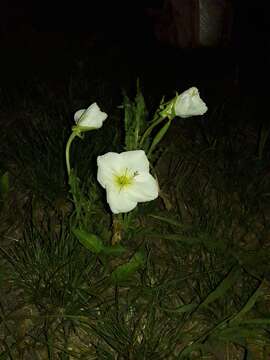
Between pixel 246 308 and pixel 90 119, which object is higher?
pixel 90 119

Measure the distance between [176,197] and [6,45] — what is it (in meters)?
1.33

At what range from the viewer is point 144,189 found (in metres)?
0.98

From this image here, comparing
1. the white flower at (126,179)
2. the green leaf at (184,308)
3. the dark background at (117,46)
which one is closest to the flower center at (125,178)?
the white flower at (126,179)

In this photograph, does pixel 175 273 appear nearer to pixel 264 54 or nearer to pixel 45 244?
pixel 45 244

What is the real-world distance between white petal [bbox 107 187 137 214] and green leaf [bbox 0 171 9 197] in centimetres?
46

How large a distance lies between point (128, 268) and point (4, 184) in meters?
0.47

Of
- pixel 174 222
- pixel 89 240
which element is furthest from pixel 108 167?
pixel 174 222

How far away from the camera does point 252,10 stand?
2090mm

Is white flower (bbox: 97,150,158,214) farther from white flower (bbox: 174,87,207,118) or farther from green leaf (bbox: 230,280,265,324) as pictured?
green leaf (bbox: 230,280,265,324)

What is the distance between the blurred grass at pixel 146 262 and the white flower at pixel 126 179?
0.45 feet

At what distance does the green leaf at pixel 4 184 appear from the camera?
4.28 ft

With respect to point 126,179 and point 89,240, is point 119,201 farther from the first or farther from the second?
point 89,240

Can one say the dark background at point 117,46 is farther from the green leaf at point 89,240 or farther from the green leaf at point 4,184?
the green leaf at point 89,240

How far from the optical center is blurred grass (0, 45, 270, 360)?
1.10 m
